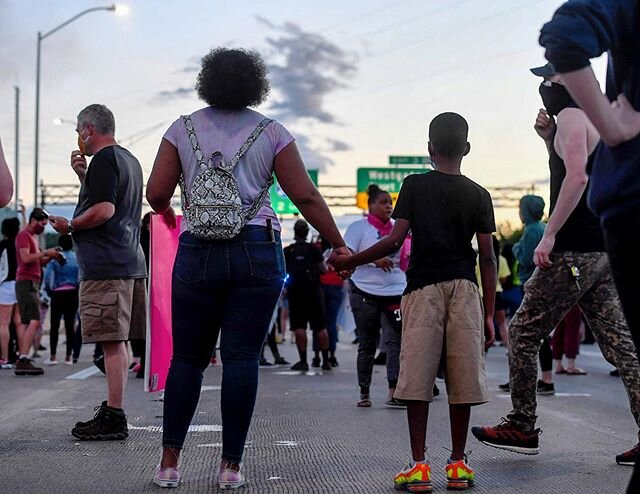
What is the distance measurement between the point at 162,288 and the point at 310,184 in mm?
2027

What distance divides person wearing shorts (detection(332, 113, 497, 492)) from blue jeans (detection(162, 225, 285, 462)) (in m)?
0.65

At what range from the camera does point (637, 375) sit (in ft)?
19.8

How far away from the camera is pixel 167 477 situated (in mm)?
5250

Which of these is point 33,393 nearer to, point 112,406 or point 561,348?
point 112,406

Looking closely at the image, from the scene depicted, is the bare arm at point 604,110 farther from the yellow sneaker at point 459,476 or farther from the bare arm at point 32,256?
the bare arm at point 32,256

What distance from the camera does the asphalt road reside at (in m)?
5.50

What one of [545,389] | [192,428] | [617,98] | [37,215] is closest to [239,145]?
[617,98]

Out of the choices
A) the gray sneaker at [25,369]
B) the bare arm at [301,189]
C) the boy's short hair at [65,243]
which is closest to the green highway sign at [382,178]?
the boy's short hair at [65,243]

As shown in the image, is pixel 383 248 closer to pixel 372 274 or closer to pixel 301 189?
pixel 301 189

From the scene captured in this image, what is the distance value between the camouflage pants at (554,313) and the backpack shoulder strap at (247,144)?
6.22ft

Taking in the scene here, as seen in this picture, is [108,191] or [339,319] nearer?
[108,191]

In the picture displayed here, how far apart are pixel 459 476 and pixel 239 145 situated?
186 cm

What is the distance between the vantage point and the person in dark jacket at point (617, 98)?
9.48 ft

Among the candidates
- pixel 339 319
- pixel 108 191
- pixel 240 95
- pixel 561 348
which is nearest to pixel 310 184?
pixel 240 95
